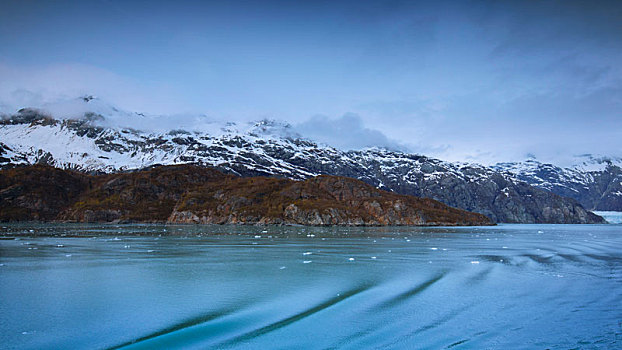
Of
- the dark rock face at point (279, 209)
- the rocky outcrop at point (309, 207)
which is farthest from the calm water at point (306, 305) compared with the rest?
the dark rock face at point (279, 209)

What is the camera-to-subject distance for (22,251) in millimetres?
46844

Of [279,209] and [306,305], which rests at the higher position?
[279,209]

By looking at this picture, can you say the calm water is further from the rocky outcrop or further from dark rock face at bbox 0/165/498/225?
dark rock face at bbox 0/165/498/225

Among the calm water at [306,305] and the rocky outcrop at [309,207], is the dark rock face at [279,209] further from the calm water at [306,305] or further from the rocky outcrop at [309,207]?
the calm water at [306,305]

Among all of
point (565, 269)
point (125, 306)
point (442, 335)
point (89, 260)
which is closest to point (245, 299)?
point (125, 306)

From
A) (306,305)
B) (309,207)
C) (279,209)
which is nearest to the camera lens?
(306,305)

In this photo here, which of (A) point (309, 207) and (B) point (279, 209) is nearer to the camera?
(A) point (309, 207)

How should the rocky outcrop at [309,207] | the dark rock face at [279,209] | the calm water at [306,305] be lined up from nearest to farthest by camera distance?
the calm water at [306,305], the rocky outcrop at [309,207], the dark rock face at [279,209]

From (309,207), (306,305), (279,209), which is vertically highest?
(309,207)

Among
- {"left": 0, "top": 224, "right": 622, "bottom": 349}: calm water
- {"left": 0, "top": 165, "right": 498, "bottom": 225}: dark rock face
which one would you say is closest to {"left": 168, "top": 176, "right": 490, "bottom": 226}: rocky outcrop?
{"left": 0, "top": 165, "right": 498, "bottom": 225}: dark rock face

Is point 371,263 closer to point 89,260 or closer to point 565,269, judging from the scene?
point 565,269

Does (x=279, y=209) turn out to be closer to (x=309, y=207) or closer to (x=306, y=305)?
(x=309, y=207)

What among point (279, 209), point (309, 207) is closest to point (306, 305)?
point (309, 207)

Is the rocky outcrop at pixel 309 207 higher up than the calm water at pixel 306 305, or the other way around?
the rocky outcrop at pixel 309 207
